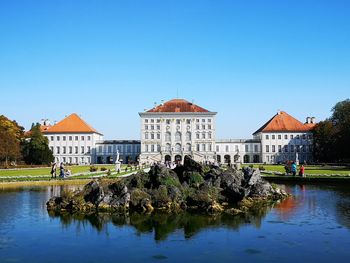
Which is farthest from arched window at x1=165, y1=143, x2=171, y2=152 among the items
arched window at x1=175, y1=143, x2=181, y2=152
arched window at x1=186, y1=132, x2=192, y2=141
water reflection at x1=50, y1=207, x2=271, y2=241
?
water reflection at x1=50, y1=207, x2=271, y2=241

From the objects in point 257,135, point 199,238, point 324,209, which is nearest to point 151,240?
point 199,238

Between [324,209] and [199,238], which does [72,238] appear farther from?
[324,209]

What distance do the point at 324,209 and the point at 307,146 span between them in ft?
249

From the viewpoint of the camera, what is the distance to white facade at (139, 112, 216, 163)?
8888cm

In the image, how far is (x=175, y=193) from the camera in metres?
18.3

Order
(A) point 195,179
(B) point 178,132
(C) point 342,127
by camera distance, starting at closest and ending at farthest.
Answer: (A) point 195,179
(C) point 342,127
(B) point 178,132

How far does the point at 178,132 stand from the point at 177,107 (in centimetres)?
505

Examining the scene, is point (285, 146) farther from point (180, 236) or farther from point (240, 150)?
point (180, 236)

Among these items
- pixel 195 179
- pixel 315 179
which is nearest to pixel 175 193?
pixel 195 179

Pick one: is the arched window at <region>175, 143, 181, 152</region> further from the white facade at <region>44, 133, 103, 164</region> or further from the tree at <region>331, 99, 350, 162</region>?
the tree at <region>331, 99, 350, 162</region>

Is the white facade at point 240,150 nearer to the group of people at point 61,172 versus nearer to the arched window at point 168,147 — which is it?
the arched window at point 168,147

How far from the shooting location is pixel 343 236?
11914 mm

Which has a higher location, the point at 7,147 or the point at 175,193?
the point at 7,147

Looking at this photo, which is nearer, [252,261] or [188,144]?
[252,261]
